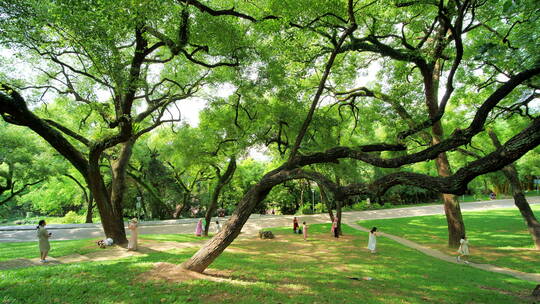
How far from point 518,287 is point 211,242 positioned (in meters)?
9.31

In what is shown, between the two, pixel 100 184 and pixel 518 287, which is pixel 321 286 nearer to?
pixel 518 287

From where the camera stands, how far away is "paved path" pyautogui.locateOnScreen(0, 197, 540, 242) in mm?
19384

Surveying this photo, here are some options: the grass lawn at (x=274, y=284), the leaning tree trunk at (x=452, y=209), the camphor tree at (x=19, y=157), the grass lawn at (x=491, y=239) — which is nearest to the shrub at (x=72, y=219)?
the camphor tree at (x=19, y=157)

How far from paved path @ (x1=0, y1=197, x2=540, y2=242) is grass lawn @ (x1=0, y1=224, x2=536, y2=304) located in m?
13.8

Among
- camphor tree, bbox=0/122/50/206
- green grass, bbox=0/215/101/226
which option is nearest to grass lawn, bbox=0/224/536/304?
camphor tree, bbox=0/122/50/206

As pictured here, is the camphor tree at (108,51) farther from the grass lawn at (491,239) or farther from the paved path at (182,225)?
the grass lawn at (491,239)

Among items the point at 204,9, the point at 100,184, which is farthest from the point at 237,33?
the point at 100,184

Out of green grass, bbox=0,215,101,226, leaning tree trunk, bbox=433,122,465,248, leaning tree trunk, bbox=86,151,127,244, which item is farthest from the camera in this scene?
green grass, bbox=0,215,101,226

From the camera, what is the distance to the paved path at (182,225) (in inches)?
763

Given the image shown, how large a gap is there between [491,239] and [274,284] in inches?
626

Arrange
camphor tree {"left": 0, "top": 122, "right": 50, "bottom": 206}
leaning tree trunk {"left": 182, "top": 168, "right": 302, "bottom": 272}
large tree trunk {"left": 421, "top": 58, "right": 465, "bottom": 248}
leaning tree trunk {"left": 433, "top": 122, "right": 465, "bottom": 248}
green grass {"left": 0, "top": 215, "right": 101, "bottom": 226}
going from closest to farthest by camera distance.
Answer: leaning tree trunk {"left": 182, "top": 168, "right": 302, "bottom": 272} → large tree trunk {"left": 421, "top": 58, "right": 465, "bottom": 248} → leaning tree trunk {"left": 433, "top": 122, "right": 465, "bottom": 248} → camphor tree {"left": 0, "top": 122, "right": 50, "bottom": 206} → green grass {"left": 0, "top": 215, "right": 101, "bottom": 226}

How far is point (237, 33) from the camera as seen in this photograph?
10.6m

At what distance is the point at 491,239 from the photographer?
16.1 metres

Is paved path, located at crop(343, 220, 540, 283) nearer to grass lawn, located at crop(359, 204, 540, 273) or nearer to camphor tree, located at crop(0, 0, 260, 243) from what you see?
grass lawn, located at crop(359, 204, 540, 273)
